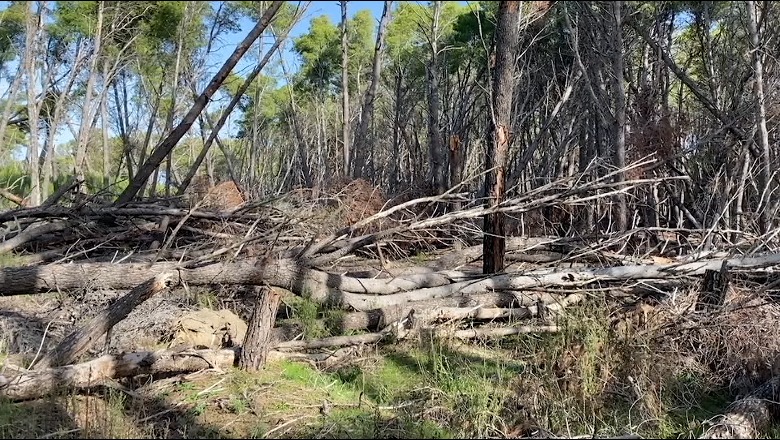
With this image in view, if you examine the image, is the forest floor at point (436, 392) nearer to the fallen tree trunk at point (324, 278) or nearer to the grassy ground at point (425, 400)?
the grassy ground at point (425, 400)

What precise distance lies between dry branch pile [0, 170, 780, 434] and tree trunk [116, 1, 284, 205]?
0.42 meters

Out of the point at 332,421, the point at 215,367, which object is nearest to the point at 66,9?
the point at 215,367

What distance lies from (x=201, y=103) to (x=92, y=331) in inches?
157

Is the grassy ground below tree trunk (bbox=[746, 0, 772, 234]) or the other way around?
below

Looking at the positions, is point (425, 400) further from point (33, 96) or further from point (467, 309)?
point (33, 96)

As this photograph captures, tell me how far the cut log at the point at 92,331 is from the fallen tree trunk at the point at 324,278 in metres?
0.84

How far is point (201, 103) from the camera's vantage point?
755 centimetres

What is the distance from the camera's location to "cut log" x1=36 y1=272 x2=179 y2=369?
405cm

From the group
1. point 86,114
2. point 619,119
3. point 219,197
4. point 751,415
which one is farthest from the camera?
point 86,114

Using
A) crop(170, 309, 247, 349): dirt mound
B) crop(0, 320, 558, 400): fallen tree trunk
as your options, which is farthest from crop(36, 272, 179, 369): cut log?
crop(170, 309, 247, 349): dirt mound

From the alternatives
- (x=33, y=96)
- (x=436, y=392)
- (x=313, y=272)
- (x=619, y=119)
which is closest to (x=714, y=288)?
(x=436, y=392)

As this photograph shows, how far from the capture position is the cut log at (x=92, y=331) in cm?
405

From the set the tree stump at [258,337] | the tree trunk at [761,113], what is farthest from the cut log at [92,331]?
the tree trunk at [761,113]

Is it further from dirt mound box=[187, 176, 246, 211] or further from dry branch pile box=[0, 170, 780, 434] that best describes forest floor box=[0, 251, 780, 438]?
dirt mound box=[187, 176, 246, 211]
